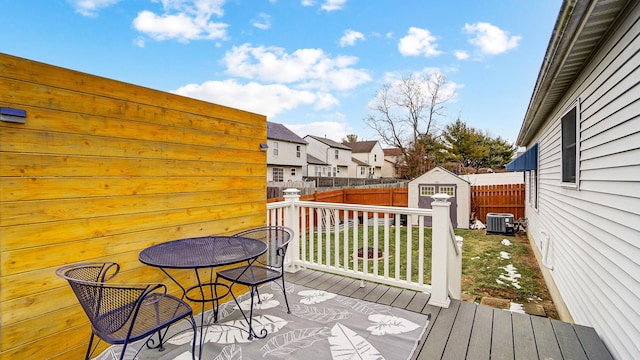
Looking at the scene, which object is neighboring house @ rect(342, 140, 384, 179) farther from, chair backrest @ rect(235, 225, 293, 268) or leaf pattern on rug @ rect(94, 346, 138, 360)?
leaf pattern on rug @ rect(94, 346, 138, 360)

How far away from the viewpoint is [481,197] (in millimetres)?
11727

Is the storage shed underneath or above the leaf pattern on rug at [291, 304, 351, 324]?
above

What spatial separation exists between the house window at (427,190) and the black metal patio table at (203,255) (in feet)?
31.6

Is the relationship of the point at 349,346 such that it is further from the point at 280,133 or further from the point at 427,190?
the point at 280,133

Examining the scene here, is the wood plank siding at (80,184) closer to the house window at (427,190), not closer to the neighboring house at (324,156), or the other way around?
the house window at (427,190)

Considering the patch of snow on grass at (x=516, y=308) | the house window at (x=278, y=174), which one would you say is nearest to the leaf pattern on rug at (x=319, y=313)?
the patch of snow on grass at (x=516, y=308)

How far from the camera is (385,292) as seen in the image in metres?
3.36

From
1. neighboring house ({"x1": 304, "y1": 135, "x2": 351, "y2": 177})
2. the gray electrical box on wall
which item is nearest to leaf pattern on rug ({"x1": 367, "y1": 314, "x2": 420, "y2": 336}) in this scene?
the gray electrical box on wall

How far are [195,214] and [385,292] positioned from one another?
7.28ft

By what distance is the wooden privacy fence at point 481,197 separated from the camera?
1117 centimetres

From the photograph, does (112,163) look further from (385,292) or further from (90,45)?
(90,45)

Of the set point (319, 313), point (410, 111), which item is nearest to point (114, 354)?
point (319, 313)

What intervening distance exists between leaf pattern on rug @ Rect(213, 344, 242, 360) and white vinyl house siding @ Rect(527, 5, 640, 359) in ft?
8.29

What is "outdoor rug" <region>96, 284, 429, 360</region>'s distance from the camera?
7.36 ft
